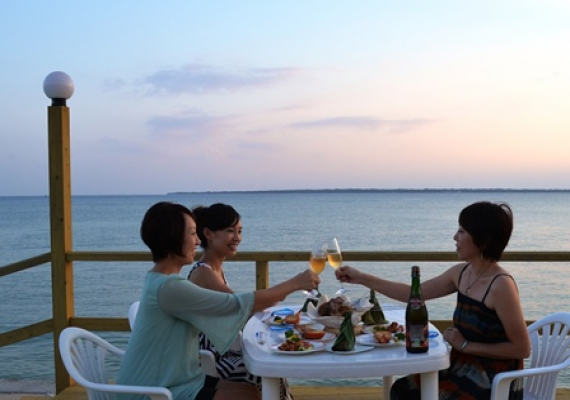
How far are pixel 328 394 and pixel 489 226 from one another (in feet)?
6.44

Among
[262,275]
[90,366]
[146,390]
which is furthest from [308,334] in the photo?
[262,275]

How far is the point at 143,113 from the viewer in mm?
21219

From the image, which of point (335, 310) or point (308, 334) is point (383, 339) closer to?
point (308, 334)

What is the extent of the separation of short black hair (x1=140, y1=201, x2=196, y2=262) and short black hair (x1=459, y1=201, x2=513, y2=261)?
1156mm

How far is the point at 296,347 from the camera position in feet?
7.82

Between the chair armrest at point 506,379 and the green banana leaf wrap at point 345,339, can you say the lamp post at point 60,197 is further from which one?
the chair armrest at point 506,379

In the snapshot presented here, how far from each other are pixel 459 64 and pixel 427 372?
1184cm

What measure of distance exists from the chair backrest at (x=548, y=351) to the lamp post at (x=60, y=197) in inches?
118

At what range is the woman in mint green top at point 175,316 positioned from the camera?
95.0 inches

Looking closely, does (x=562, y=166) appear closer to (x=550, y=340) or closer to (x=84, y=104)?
(x=84, y=104)

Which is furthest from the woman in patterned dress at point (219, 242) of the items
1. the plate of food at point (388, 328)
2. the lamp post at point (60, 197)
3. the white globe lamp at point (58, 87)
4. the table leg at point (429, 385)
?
the white globe lamp at point (58, 87)

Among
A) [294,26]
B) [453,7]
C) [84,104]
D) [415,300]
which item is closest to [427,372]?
[415,300]

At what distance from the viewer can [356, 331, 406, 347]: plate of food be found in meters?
2.44

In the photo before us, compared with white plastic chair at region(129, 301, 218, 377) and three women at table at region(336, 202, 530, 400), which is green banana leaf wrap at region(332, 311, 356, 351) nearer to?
three women at table at region(336, 202, 530, 400)
